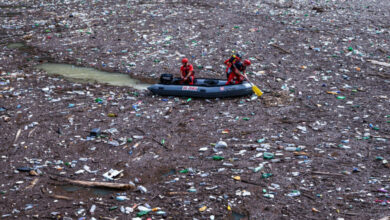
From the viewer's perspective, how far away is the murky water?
8.41m

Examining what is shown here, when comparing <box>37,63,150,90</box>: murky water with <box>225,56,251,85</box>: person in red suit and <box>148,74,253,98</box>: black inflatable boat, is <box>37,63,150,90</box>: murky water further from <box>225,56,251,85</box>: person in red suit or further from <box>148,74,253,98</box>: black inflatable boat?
<box>225,56,251,85</box>: person in red suit

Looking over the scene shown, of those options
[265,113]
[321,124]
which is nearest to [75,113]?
[265,113]

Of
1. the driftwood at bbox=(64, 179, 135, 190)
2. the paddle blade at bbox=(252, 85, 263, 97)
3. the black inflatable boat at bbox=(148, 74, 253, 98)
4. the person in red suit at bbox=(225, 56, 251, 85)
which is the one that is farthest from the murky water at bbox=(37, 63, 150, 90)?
the driftwood at bbox=(64, 179, 135, 190)

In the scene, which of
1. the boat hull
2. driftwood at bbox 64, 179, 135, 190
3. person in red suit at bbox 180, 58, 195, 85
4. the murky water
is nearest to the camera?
driftwood at bbox 64, 179, 135, 190

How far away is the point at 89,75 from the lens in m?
8.82

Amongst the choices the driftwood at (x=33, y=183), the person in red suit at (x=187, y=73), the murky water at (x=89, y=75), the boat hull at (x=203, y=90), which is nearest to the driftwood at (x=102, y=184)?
the driftwood at (x=33, y=183)

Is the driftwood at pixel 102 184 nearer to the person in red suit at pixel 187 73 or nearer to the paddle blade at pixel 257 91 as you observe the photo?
the person in red suit at pixel 187 73

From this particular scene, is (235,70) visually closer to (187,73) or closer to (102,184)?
(187,73)

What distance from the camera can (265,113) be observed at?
692cm

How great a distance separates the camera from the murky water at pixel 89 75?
841cm

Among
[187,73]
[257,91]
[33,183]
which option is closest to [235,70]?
[257,91]

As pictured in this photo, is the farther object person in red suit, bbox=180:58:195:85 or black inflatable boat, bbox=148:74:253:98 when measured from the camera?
person in red suit, bbox=180:58:195:85

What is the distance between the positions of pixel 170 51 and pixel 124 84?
6.93 feet

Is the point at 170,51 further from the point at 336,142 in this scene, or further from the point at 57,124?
the point at 336,142
